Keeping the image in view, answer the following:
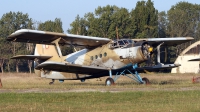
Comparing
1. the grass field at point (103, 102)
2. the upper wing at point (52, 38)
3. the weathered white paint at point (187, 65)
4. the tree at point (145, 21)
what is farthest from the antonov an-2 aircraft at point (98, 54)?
the tree at point (145, 21)

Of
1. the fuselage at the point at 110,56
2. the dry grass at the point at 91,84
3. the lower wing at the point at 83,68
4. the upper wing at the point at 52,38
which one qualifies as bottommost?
the dry grass at the point at 91,84

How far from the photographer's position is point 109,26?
86.2 m

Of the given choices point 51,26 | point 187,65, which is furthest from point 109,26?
point 187,65

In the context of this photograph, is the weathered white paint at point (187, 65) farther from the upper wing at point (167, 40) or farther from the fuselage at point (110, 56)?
the fuselage at point (110, 56)

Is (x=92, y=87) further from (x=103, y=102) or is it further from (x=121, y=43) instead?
(x=103, y=102)

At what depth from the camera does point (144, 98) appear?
58.3ft

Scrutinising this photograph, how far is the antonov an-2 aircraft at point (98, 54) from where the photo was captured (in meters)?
26.4

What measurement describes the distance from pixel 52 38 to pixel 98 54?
298 cm

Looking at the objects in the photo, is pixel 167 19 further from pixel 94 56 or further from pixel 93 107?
pixel 93 107

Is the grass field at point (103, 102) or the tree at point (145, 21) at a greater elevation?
the tree at point (145, 21)

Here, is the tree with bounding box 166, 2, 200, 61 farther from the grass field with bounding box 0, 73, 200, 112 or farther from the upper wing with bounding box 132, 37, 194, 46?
the grass field with bounding box 0, 73, 200, 112

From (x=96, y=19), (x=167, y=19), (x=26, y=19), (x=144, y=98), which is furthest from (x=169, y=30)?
(x=144, y=98)

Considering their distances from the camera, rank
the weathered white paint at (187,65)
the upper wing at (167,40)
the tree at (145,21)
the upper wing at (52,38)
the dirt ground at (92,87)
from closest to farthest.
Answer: the dirt ground at (92,87) → the upper wing at (52,38) → the upper wing at (167,40) → the weathered white paint at (187,65) → the tree at (145,21)

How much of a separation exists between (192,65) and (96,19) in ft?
88.5
